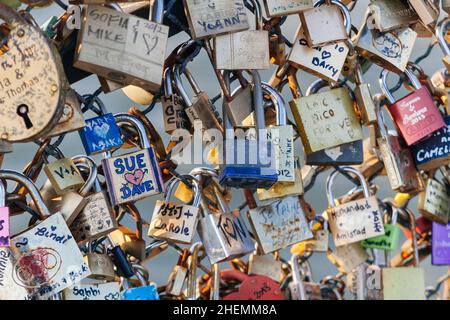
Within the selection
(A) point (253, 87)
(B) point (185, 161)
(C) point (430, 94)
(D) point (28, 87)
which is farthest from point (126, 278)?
(C) point (430, 94)

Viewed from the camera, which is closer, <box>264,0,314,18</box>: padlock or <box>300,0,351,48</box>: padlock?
<box>264,0,314,18</box>: padlock

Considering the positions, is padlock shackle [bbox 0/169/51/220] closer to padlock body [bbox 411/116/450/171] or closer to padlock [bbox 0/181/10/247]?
padlock [bbox 0/181/10/247]

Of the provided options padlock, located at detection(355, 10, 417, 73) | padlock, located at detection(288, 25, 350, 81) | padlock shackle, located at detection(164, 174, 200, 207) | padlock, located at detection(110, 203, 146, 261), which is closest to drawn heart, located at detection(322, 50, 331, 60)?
padlock, located at detection(288, 25, 350, 81)

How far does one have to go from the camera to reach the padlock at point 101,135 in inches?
95.3

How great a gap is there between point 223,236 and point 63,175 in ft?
1.23

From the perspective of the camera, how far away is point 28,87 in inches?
80.3

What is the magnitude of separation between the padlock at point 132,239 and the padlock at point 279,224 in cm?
23

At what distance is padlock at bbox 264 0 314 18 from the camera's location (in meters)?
2.56

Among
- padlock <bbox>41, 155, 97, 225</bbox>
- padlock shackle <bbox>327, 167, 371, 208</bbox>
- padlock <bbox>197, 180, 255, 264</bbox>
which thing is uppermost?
padlock <bbox>41, 155, 97, 225</bbox>

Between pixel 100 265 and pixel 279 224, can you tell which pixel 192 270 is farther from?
pixel 100 265

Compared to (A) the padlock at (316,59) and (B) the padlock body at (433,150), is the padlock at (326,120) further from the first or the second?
(B) the padlock body at (433,150)

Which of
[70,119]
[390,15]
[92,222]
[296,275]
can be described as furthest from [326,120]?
[70,119]

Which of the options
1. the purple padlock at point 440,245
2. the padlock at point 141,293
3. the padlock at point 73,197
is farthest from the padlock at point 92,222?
the purple padlock at point 440,245

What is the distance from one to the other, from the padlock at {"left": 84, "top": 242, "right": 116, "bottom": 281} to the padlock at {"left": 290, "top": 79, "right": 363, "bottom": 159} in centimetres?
49
